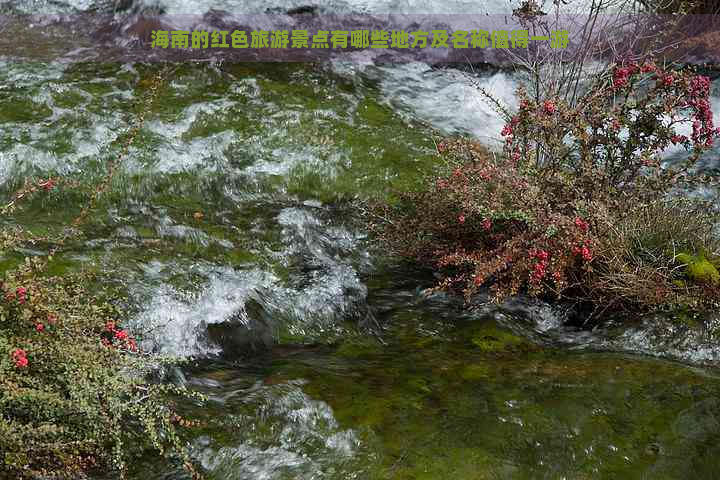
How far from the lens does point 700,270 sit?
413 centimetres

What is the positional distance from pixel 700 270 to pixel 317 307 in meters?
2.07

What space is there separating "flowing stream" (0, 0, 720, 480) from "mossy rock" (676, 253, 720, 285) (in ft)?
0.88

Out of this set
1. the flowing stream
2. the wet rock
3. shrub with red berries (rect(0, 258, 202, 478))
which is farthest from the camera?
the wet rock

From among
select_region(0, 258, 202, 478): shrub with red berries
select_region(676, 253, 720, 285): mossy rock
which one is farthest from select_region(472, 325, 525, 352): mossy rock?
select_region(0, 258, 202, 478): shrub with red berries

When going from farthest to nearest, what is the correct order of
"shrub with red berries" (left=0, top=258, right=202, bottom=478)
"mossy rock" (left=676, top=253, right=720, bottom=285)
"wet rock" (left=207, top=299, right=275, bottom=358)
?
"mossy rock" (left=676, top=253, right=720, bottom=285) < "wet rock" (left=207, top=299, right=275, bottom=358) < "shrub with red berries" (left=0, top=258, right=202, bottom=478)

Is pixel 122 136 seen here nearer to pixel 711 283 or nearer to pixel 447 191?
pixel 447 191

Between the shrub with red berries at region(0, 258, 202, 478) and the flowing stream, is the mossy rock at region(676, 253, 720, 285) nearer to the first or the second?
the flowing stream

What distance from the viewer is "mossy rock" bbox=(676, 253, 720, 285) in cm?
411

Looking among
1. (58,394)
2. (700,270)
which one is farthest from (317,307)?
(700,270)

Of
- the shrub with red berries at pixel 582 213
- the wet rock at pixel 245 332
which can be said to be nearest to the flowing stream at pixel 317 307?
the wet rock at pixel 245 332

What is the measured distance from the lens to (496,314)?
4.28 metres

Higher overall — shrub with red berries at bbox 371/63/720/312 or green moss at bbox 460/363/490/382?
shrub with red berries at bbox 371/63/720/312

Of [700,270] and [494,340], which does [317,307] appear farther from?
[700,270]

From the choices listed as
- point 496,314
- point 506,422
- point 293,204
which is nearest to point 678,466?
point 506,422
